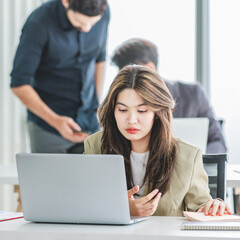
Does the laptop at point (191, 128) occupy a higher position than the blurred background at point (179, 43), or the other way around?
the blurred background at point (179, 43)

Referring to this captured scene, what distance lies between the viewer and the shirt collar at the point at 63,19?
3529 mm

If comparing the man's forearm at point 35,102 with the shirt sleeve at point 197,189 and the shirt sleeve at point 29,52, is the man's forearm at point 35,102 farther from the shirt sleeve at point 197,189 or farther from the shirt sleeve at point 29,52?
the shirt sleeve at point 197,189

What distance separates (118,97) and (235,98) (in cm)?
214

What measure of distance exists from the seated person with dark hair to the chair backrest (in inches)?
49.2

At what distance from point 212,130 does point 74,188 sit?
6.35ft

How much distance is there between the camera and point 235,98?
4.07m

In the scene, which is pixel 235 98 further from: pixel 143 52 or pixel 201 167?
pixel 201 167

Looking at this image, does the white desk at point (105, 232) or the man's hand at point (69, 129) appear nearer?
the white desk at point (105, 232)

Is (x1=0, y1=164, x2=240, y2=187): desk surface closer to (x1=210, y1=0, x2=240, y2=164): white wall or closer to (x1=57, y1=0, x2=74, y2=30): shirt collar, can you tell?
(x1=57, y1=0, x2=74, y2=30): shirt collar

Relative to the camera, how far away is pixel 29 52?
3498 millimetres

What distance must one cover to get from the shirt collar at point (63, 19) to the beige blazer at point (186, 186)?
1732 mm

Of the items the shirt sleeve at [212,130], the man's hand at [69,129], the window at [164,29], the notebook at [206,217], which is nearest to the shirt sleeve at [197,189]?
the notebook at [206,217]

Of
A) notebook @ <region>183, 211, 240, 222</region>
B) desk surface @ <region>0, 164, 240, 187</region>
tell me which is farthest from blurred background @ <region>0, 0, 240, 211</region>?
notebook @ <region>183, 211, 240, 222</region>

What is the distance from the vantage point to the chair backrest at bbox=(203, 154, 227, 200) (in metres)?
2.11
